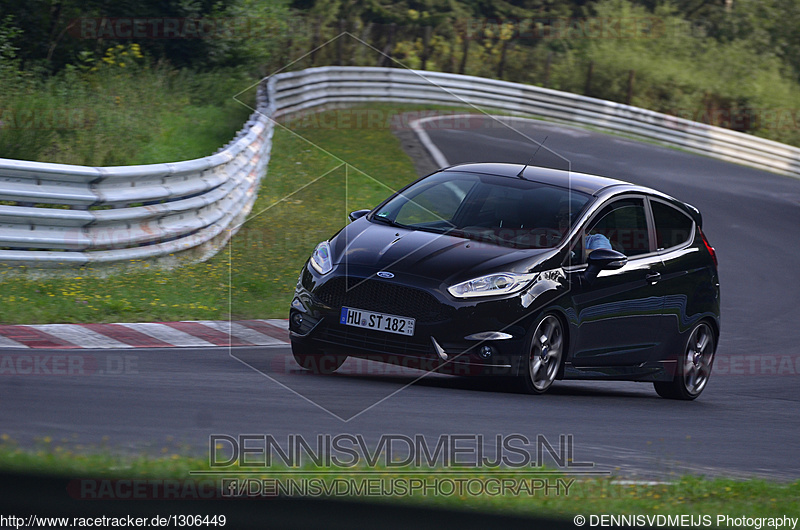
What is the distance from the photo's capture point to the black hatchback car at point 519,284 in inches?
288

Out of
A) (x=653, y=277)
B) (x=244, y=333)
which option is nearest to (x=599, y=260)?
(x=653, y=277)

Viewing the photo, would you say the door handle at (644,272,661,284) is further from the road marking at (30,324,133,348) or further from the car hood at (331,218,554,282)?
the road marking at (30,324,133,348)

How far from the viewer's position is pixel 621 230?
8.67 metres

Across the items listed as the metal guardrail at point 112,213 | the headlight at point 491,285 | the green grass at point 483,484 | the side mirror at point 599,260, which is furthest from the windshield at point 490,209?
the metal guardrail at point 112,213

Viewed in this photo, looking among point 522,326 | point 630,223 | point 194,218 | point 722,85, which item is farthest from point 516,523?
point 722,85

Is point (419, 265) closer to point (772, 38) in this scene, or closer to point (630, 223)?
point (630, 223)

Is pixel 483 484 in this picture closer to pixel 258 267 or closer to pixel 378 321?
pixel 378 321

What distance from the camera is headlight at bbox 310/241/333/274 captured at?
7669 millimetres

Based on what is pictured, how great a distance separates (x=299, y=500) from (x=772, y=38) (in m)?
39.2

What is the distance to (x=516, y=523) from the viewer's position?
14.1ft

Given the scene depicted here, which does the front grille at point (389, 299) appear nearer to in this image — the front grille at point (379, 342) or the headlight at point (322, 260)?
the front grille at point (379, 342)

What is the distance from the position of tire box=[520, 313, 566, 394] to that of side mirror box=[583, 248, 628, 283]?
49 cm

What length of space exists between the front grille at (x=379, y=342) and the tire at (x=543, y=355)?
2.45ft

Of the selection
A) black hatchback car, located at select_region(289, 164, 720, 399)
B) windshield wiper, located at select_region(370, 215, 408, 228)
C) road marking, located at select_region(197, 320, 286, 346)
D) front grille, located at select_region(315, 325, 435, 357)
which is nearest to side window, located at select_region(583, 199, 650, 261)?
black hatchback car, located at select_region(289, 164, 720, 399)
